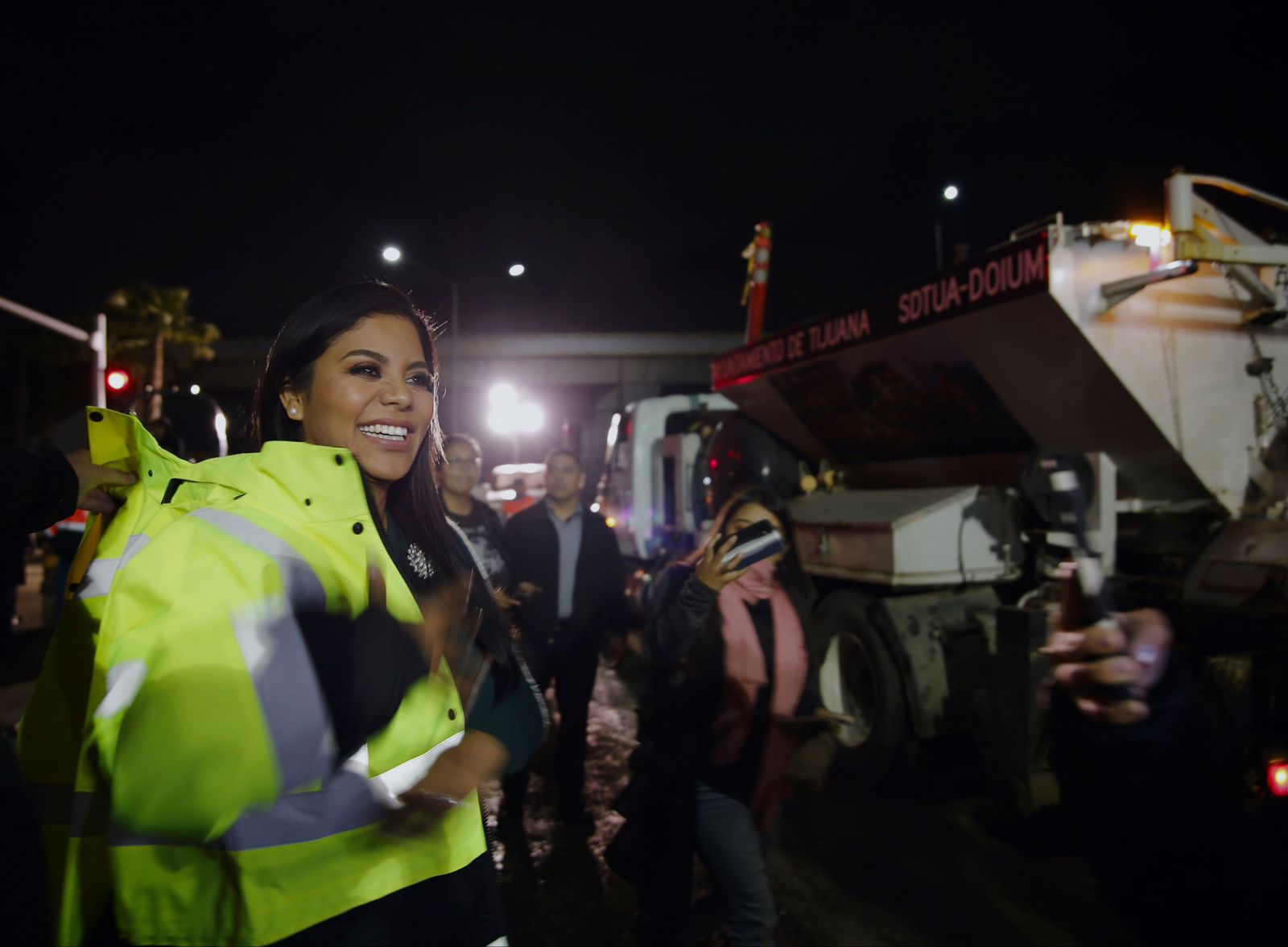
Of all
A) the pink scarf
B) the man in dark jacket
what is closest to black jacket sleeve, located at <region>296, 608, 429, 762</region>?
the pink scarf

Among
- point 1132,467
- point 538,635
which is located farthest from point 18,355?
point 1132,467

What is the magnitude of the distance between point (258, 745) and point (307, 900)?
10.0 inches

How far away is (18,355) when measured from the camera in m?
37.4

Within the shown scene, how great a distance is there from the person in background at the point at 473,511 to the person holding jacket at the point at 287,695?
136 inches

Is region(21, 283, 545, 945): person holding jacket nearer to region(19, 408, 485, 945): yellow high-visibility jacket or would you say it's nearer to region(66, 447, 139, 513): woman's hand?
region(19, 408, 485, 945): yellow high-visibility jacket

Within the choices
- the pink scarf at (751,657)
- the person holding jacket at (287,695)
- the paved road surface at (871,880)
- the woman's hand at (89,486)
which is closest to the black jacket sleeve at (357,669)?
the person holding jacket at (287,695)

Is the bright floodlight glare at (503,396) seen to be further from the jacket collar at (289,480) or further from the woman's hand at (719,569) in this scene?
the jacket collar at (289,480)

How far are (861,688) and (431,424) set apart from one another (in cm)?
471

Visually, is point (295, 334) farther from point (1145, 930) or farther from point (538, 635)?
point (538, 635)

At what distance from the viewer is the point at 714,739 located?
9.56 ft

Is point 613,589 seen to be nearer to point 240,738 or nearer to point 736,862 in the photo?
point 736,862

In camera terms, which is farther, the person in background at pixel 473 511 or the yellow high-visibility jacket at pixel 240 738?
the person in background at pixel 473 511

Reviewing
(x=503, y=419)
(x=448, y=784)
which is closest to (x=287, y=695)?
(x=448, y=784)

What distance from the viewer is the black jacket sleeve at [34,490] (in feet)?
5.99
